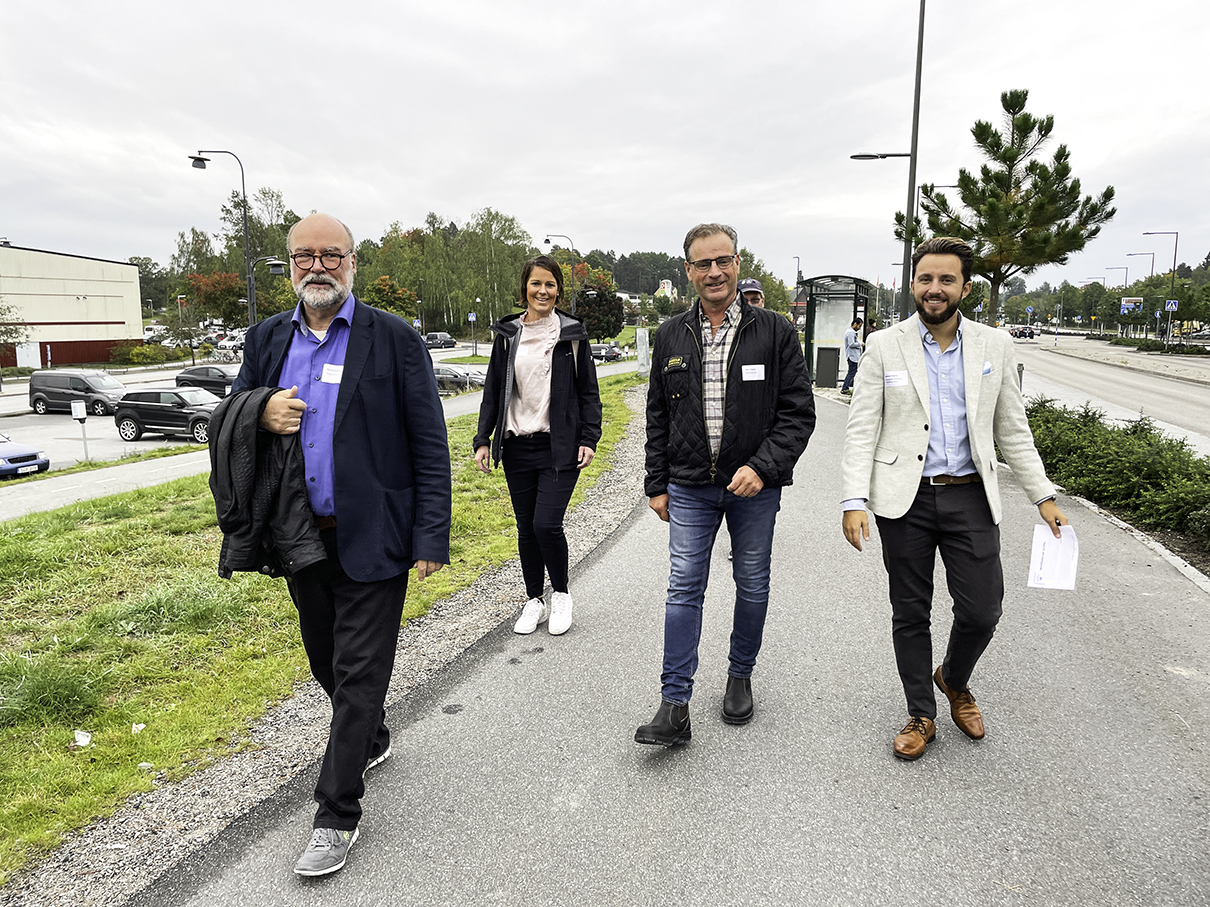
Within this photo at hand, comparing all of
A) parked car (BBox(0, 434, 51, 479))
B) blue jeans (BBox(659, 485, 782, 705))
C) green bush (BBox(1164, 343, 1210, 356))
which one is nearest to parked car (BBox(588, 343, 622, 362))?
green bush (BBox(1164, 343, 1210, 356))

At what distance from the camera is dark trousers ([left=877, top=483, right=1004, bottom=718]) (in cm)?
305

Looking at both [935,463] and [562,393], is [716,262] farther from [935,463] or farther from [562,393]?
[562,393]

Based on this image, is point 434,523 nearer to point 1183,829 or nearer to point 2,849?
point 2,849

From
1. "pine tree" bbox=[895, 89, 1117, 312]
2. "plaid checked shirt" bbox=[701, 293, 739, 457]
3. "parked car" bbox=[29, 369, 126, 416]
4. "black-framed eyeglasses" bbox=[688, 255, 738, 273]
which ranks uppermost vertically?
"pine tree" bbox=[895, 89, 1117, 312]

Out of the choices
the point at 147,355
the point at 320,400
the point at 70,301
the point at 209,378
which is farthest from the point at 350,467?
the point at 70,301

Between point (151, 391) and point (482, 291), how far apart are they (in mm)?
49255

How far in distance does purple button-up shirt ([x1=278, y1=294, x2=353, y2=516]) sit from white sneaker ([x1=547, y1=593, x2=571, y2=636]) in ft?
6.86

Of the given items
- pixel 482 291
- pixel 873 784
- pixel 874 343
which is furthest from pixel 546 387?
pixel 482 291

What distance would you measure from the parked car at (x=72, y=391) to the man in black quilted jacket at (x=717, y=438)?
30140 millimetres

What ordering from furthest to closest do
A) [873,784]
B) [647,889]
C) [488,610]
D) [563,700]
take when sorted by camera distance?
1. [488,610]
2. [563,700]
3. [873,784]
4. [647,889]

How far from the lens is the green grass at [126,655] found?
9.46ft

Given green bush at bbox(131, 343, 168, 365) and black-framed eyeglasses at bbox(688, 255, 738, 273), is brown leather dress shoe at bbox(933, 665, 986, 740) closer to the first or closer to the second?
black-framed eyeglasses at bbox(688, 255, 738, 273)

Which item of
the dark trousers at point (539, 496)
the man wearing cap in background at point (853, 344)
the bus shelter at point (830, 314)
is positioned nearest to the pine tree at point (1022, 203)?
the man wearing cap in background at point (853, 344)

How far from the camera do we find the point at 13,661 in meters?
3.86
